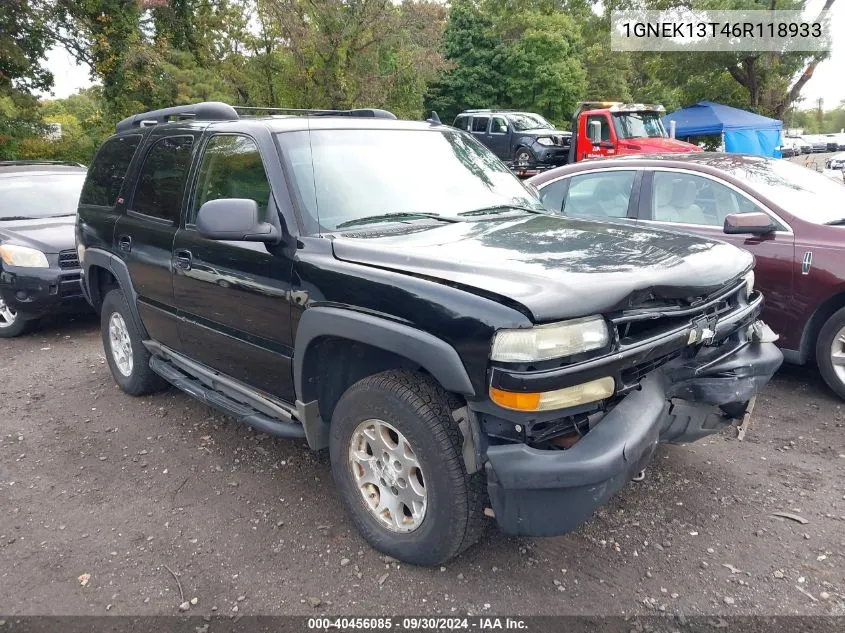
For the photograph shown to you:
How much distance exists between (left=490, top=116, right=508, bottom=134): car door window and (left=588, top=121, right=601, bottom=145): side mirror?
3942 millimetres

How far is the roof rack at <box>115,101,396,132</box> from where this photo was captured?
3854 mm

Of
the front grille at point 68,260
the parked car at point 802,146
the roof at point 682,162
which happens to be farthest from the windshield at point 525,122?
the parked car at point 802,146

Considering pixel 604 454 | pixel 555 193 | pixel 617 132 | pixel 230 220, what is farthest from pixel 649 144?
pixel 604 454

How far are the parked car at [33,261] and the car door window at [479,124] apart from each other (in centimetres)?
1493

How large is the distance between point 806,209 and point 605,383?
3.20 meters

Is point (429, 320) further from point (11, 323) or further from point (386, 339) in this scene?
point (11, 323)

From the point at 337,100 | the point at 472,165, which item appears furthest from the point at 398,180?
the point at 337,100

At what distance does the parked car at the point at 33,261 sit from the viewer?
643 centimetres

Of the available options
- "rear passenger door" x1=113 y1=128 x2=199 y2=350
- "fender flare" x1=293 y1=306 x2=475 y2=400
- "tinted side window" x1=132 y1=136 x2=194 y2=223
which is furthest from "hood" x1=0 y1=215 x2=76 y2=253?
"fender flare" x1=293 y1=306 x2=475 y2=400

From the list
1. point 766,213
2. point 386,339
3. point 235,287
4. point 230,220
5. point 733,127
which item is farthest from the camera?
point 733,127

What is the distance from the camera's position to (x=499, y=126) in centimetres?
1972

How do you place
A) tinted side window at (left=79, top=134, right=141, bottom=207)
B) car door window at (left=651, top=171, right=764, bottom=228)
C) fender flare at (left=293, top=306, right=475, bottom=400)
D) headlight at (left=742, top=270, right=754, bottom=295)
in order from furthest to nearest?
1. car door window at (left=651, top=171, right=764, bottom=228)
2. tinted side window at (left=79, top=134, right=141, bottom=207)
3. headlight at (left=742, top=270, right=754, bottom=295)
4. fender flare at (left=293, top=306, right=475, bottom=400)

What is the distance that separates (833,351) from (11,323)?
7.39m

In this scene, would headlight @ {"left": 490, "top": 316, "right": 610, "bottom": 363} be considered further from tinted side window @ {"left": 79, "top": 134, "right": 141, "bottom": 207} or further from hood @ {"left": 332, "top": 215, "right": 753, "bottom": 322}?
tinted side window @ {"left": 79, "top": 134, "right": 141, "bottom": 207}
